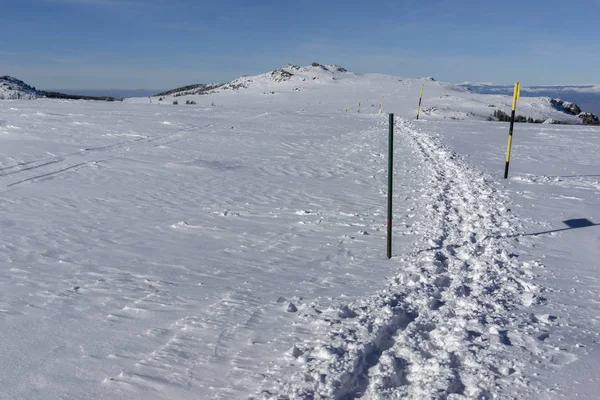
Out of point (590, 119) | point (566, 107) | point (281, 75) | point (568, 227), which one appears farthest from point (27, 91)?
point (568, 227)

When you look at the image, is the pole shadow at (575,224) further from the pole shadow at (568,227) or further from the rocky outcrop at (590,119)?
the rocky outcrop at (590,119)

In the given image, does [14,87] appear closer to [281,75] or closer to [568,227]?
[281,75]

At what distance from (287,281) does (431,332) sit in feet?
5.33

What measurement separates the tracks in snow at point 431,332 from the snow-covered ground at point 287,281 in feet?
0.06

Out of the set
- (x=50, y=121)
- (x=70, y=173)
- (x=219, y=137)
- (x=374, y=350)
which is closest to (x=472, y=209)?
(x=374, y=350)

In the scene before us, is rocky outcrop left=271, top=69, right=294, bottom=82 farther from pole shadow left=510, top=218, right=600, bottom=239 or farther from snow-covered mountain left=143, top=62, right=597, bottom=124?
pole shadow left=510, top=218, right=600, bottom=239

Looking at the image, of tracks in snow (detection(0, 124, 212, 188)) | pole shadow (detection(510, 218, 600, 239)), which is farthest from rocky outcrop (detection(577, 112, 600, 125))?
pole shadow (detection(510, 218, 600, 239))

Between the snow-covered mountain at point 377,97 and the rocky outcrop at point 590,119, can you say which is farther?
the snow-covered mountain at point 377,97

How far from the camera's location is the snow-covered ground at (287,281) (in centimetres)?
355

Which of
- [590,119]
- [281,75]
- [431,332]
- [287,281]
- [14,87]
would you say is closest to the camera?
[431,332]

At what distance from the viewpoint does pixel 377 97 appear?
47.8m

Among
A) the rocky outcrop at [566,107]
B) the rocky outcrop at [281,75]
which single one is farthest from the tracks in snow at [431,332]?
the rocky outcrop at [281,75]

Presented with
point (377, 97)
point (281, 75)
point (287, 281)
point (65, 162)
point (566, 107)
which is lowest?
point (287, 281)

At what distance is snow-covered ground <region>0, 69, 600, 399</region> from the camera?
11.6ft
